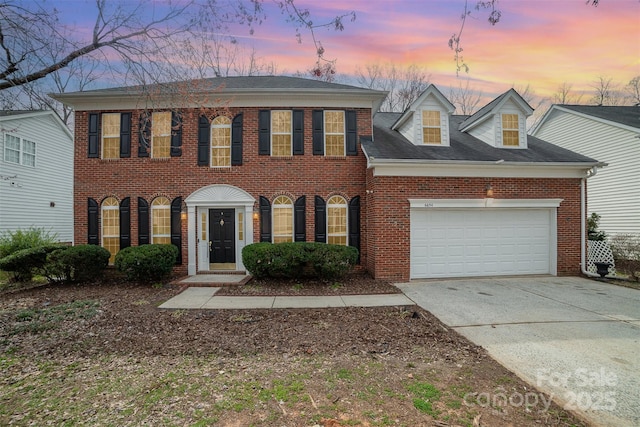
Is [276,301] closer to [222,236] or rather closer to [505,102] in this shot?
[222,236]

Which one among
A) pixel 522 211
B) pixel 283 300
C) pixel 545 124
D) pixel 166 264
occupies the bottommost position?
pixel 283 300

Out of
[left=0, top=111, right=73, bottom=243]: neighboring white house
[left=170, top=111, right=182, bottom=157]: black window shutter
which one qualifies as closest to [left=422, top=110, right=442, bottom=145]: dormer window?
[left=170, top=111, right=182, bottom=157]: black window shutter

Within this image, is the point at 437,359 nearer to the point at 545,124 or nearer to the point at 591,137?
the point at 591,137

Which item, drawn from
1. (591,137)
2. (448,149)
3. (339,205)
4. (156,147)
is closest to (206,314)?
(339,205)

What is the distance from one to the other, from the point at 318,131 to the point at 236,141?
272 cm

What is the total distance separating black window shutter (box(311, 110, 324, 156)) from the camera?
32.2 ft

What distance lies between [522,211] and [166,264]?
1118 cm

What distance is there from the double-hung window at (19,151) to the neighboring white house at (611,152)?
2666 cm

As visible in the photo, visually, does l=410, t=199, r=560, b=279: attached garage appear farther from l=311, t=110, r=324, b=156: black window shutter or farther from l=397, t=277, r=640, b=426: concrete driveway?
l=311, t=110, r=324, b=156: black window shutter

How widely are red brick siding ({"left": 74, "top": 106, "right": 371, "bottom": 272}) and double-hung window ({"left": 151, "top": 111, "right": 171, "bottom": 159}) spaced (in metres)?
0.27

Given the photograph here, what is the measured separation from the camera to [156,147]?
983cm

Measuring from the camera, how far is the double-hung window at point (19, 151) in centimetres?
1321

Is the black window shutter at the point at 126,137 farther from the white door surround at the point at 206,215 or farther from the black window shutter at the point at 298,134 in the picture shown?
the black window shutter at the point at 298,134

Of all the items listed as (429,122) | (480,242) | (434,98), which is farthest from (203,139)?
(480,242)
